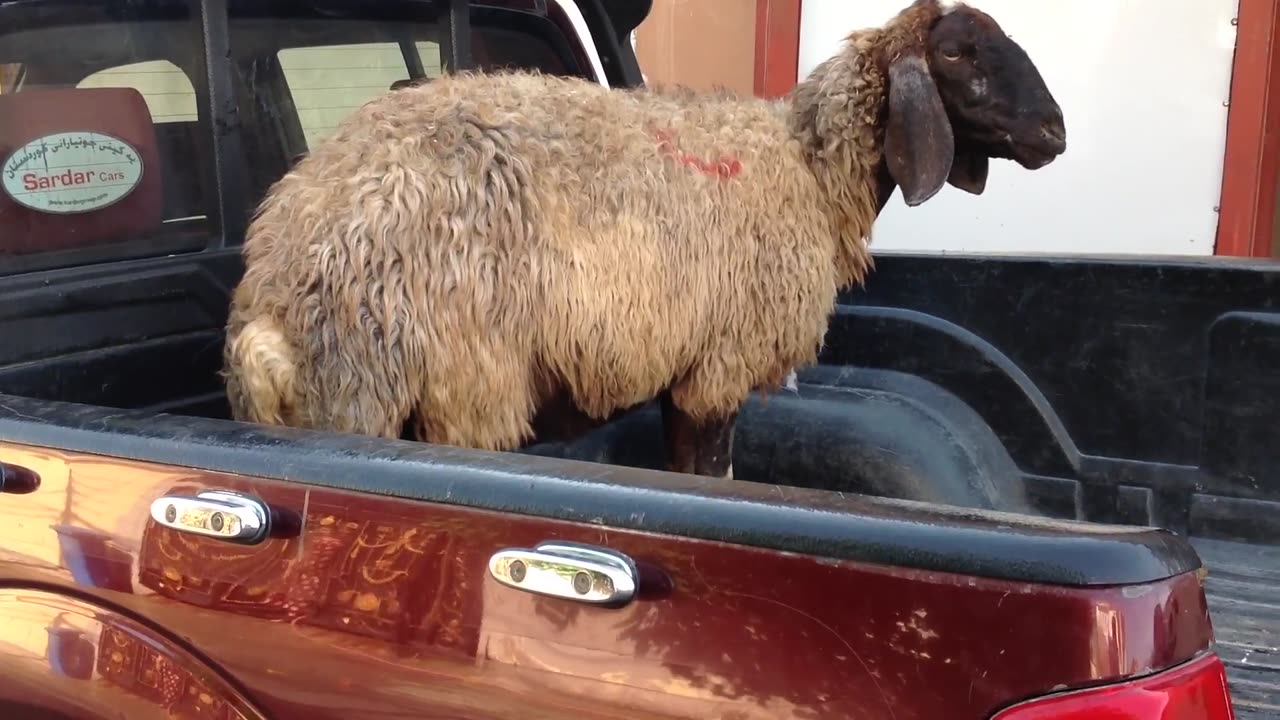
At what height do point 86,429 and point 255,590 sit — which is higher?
point 86,429

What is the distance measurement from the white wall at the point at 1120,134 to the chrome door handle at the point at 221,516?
5.54 meters

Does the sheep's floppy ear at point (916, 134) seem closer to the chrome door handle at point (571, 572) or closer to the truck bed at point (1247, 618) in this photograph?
the truck bed at point (1247, 618)

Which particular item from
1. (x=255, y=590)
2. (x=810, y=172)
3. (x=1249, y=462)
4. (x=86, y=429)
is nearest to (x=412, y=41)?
(x=810, y=172)

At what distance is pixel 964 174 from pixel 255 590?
2913 millimetres

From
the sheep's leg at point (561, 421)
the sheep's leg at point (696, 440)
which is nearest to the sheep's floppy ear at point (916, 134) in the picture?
the sheep's leg at point (696, 440)

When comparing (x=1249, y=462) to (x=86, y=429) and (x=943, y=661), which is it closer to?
(x=943, y=661)

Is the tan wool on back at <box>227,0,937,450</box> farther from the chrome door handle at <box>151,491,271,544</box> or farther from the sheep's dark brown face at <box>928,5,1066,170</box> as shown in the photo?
the chrome door handle at <box>151,491,271,544</box>

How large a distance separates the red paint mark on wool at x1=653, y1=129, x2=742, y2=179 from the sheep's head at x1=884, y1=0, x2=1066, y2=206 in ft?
1.65

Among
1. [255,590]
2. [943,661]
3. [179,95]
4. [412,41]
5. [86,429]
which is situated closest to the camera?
[943,661]

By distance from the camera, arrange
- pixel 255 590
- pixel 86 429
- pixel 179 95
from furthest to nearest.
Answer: pixel 179 95, pixel 86 429, pixel 255 590

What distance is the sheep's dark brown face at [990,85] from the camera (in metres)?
3.41

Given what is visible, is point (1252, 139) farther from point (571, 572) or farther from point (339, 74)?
point (571, 572)

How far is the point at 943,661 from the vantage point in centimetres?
117

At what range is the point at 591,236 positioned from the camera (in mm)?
2816
